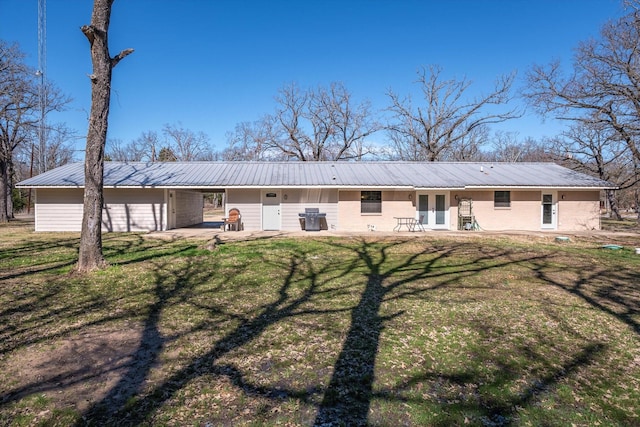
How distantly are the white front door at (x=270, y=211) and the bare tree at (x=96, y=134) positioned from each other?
9164mm

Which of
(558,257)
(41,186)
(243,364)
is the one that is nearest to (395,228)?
(558,257)

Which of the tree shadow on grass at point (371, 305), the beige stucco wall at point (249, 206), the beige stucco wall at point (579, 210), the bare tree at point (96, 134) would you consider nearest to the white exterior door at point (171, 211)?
the beige stucco wall at point (249, 206)

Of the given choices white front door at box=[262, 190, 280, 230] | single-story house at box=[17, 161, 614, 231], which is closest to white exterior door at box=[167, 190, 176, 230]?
single-story house at box=[17, 161, 614, 231]

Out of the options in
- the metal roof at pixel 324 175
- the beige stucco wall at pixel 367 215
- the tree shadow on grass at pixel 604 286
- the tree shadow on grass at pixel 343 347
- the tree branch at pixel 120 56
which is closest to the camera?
the tree shadow on grass at pixel 343 347

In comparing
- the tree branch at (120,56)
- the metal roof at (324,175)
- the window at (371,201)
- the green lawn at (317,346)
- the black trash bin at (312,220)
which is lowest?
the green lawn at (317,346)

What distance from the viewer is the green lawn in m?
2.83

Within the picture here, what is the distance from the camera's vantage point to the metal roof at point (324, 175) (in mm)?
15867

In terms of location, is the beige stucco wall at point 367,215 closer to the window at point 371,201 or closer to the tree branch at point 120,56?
the window at point 371,201

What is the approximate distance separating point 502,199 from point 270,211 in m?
11.1

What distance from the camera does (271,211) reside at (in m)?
16.5

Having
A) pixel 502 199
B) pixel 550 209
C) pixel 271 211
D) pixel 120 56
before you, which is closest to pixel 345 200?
pixel 271 211

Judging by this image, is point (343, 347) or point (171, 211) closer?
point (343, 347)

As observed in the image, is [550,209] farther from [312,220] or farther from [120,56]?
[120,56]

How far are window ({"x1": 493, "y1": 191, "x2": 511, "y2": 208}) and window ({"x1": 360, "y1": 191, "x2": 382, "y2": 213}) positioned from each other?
5609 millimetres
